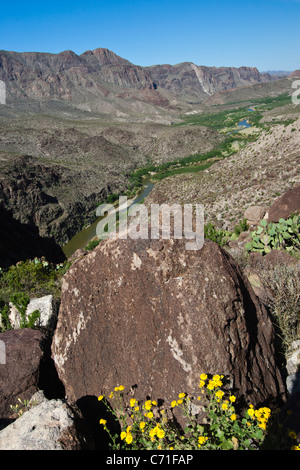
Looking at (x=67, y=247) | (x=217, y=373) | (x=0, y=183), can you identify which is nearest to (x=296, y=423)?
(x=217, y=373)

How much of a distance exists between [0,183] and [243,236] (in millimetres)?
40198

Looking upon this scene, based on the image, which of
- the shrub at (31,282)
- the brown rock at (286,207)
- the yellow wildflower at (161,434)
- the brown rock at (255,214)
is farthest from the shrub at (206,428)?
the brown rock at (255,214)

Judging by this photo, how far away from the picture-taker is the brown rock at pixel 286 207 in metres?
11.7

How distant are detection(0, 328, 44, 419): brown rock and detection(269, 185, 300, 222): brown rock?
10.4m

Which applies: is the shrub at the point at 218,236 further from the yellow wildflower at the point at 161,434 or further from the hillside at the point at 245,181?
the yellow wildflower at the point at 161,434

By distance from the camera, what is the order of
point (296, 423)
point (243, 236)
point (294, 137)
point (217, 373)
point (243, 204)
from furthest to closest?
1. point (294, 137)
2. point (243, 204)
3. point (243, 236)
4. point (217, 373)
5. point (296, 423)

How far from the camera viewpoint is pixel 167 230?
14.1 feet

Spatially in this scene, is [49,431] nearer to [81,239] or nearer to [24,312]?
[24,312]

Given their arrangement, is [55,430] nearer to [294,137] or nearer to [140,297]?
[140,297]

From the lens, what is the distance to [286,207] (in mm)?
11969

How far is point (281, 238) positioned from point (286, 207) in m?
3.63

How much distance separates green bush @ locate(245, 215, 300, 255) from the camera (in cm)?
879

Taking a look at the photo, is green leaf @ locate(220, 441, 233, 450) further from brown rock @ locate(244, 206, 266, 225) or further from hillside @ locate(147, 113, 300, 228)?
hillside @ locate(147, 113, 300, 228)

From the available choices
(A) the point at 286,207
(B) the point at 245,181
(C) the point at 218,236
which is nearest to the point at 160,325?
(A) the point at 286,207
